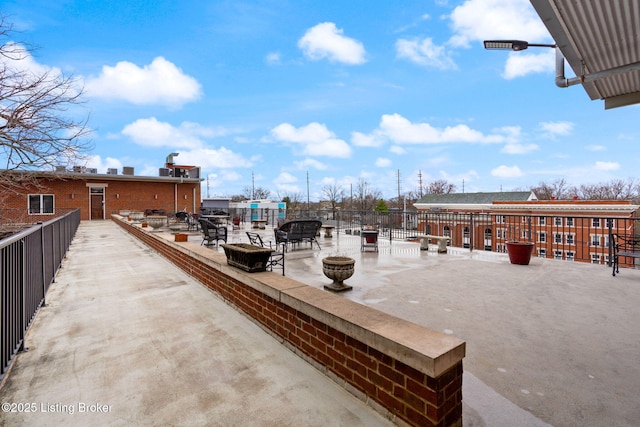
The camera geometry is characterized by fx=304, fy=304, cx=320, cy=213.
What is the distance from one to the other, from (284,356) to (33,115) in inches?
337

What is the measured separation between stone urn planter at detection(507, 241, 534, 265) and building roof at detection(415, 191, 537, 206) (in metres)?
33.3

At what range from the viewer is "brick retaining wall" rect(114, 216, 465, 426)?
1.56 m

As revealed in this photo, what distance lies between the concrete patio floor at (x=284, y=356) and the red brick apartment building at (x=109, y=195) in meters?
20.1

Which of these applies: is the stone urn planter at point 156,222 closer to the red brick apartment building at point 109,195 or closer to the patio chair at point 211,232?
the patio chair at point 211,232

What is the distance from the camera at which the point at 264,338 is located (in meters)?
2.88

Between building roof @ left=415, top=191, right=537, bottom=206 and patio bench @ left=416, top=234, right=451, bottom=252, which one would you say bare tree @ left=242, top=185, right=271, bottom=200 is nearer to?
building roof @ left=415, top=191, right=537, bottom=206

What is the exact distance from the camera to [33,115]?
23.2 feet

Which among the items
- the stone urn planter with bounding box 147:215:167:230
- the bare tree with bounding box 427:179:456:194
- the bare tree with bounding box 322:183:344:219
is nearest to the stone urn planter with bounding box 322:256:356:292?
the stone urn planter with bounding box 147:215:167:230

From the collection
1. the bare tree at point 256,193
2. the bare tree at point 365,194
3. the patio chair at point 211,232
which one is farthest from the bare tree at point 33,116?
the bare tree at point 256,193

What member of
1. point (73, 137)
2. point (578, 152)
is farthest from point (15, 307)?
point (578, 152)

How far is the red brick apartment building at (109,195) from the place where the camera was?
20.3 metres

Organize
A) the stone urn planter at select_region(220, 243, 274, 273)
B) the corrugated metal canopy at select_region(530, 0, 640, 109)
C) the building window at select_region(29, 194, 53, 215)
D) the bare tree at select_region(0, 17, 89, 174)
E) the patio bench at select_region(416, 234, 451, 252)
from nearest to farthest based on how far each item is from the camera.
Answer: the corrugated metal canopy at select_region(530, 0, 640, 109) → the stone urn planter at select_region(220, 243, 274, 273) → the bare tree at select_region(0, 17, 89, 174) → the patio bench at select_region(416, 234, 451, 252) → the building window at select_region(29, 194, 53, 215)

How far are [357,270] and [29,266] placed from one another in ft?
15.0

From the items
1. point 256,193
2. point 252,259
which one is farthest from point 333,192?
point 252,259
